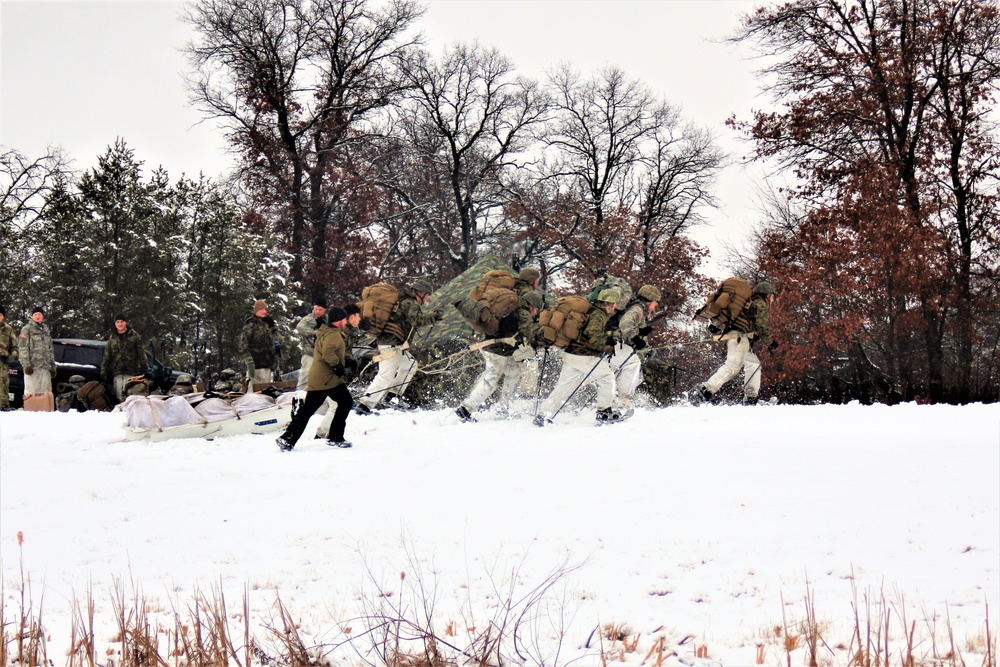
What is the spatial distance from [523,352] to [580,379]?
3.25 feet

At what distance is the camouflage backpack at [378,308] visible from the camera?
42.2ft

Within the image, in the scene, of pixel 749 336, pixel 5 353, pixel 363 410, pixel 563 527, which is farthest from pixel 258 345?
pixel 563 527

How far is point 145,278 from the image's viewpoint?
2864cm

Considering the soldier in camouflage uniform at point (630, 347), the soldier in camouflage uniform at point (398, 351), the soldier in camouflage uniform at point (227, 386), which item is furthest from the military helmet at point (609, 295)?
the soldier in camouflage uniform at point (227, 386)

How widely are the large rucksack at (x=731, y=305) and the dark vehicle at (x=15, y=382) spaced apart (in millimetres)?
12375

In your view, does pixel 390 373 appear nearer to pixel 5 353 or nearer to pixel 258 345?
pixel 258 345

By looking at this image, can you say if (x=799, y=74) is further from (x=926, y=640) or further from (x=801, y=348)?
(x=926, y=640)

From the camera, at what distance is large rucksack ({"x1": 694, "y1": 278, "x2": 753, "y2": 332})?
43.4 ft

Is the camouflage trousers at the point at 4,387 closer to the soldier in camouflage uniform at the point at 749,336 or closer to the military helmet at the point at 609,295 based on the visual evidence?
the military helmet at the point at 609,295

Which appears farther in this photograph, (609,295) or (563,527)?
(609,295)

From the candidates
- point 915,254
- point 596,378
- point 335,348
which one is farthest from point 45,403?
point 915,254

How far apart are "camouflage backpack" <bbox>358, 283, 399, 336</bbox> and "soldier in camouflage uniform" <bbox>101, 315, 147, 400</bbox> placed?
4651mm

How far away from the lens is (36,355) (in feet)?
52.9

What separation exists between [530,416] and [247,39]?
21.2 metres
